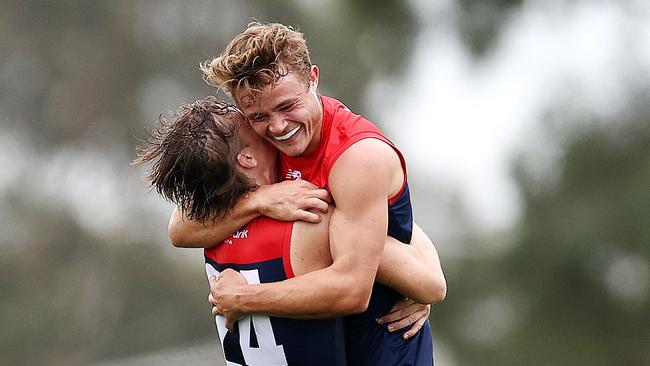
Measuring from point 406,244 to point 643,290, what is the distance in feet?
31.2

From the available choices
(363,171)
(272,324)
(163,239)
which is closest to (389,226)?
(363,171)

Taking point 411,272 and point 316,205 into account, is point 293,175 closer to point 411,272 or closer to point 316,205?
point 316,205

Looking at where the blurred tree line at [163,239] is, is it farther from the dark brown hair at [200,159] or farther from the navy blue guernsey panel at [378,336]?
the dark brown hair at [200,159]

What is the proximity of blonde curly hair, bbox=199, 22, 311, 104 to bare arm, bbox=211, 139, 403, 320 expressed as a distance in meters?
0.36

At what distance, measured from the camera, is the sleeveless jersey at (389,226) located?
3.46 metres

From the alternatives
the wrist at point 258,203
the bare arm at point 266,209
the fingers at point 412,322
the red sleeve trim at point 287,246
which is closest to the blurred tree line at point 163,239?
the fingers at point 412,322

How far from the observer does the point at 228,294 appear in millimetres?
3553

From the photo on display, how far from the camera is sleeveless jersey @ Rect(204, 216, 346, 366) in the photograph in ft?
11.3

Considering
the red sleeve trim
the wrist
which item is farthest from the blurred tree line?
the red sleeve trim

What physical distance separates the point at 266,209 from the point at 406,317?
0.72 meters

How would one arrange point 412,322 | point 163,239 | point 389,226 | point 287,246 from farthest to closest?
point 163,239 < point 412,322 < point 389,226 < point 287,246

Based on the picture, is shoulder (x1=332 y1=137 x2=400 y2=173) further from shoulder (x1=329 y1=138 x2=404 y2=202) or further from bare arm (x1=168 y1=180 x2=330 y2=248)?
bare arm (x1=168 y1=180 x2=330 y2=248)

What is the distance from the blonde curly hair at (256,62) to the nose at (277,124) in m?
0.10

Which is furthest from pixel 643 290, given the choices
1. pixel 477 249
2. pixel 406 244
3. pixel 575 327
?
pixel 406 244
